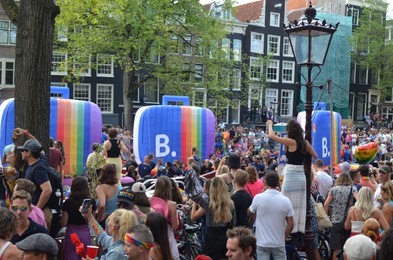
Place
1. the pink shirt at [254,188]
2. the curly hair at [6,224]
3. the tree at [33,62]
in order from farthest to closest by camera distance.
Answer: the pink shirt at [254,188] → the tree at [33,62] → the curly hair at [6,224]

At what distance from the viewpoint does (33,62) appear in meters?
7.08

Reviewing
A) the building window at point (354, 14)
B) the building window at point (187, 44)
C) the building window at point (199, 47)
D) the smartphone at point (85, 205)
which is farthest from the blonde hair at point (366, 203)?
the building window at point (354, 14)

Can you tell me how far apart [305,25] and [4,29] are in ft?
90.5

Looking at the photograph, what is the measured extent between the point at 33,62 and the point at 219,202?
3054 millimetres

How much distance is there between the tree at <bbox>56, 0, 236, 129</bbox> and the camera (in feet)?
82.4

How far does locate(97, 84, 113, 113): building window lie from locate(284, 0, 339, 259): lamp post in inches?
1096

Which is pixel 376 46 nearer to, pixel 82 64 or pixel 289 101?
pixel 289 101

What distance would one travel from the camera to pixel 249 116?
39.6 metres

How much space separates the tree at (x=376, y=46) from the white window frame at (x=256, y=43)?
865 cm

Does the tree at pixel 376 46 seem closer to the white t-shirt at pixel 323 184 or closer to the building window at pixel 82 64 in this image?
the building window at pixel 82 64

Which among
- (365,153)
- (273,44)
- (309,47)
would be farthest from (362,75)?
(309,47)

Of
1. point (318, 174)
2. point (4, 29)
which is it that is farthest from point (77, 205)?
point (4, 29)

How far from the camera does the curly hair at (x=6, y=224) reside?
4.02 metres

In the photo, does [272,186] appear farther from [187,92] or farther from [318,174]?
[187,92]
